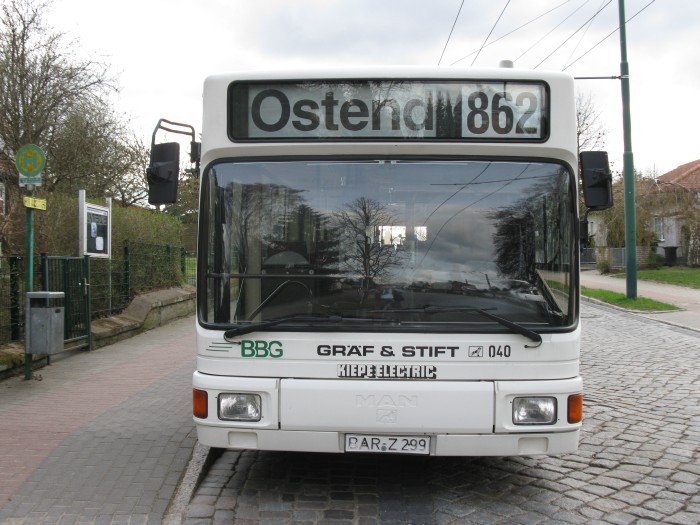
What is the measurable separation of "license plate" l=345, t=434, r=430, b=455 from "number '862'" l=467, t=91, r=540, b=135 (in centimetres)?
194

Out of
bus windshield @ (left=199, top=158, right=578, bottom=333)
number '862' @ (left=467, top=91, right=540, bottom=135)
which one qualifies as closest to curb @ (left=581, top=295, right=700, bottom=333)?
bus windshield @ (left=199, top=158, right=578, bottom=333)

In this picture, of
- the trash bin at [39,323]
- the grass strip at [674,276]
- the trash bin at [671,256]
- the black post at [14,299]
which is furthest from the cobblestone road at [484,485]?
the trash bin at [671,256]

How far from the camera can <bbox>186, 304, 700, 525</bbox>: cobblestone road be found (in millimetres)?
4059

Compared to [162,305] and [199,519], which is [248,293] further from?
[162,305]

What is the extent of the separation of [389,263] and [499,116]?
3.81 ft

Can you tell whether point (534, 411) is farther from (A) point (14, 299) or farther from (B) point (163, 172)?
(A) point (14, 299)

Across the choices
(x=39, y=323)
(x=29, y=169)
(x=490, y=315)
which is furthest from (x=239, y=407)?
(x=29, y=169)

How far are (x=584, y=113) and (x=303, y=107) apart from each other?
110ft

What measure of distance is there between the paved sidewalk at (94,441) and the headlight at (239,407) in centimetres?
77

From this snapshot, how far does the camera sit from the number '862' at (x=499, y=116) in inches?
159

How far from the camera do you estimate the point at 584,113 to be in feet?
112

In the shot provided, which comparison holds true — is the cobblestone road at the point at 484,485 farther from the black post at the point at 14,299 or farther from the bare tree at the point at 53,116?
the bare tree at the point at 53,116

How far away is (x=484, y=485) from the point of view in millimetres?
4602

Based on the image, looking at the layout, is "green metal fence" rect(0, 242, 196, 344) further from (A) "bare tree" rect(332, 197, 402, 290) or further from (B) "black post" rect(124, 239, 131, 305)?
(A) "bare tree" rect(332, 197, 402, 290)
